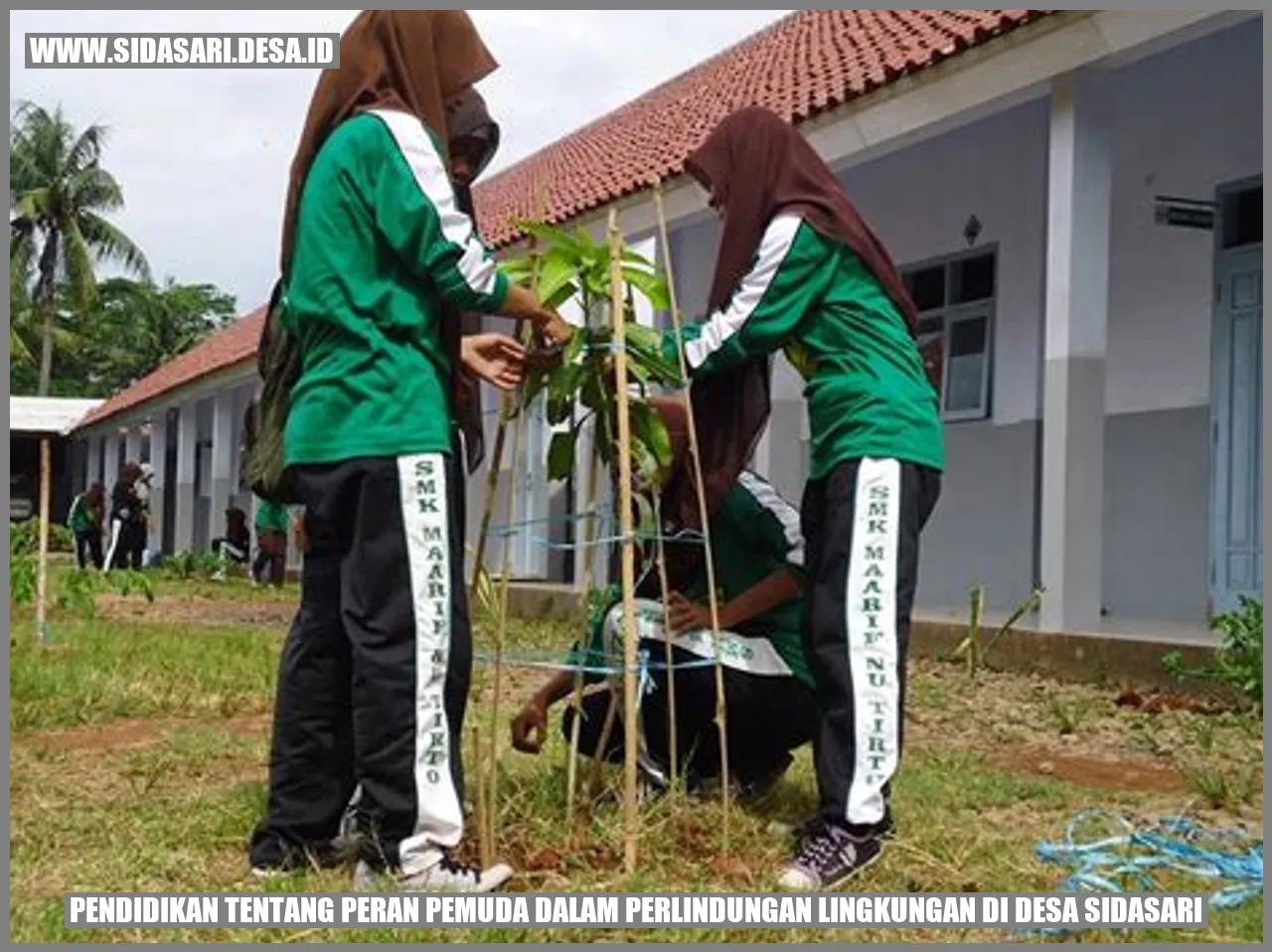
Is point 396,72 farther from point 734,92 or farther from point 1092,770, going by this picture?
point 734,92

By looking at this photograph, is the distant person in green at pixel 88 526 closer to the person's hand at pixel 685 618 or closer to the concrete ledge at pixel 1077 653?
the concrete ledge at pixel 1077 653

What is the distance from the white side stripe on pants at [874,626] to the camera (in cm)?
318

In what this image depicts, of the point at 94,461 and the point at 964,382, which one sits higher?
the point at 964,382

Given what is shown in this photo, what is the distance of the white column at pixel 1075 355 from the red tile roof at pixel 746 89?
65 centimetres

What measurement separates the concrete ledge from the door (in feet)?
4.16

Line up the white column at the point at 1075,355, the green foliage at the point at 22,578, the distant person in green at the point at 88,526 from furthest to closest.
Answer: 1. the distant person in green at the point at 88,526
2. the white column at the point at 1075,355
3. the green foliage at the point at 22,578

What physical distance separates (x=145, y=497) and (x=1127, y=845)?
63.0 feet

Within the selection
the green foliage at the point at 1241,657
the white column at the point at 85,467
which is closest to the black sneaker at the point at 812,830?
the green foliage at the point at 1241,657

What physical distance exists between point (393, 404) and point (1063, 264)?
5526 millimetres

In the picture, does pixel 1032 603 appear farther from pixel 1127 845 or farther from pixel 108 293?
pixel 108 293

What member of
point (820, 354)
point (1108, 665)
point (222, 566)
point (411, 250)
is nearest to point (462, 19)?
point (411, 250)

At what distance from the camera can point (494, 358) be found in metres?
3.31

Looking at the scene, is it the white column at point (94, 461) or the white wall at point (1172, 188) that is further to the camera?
the white column at point (94, 461)

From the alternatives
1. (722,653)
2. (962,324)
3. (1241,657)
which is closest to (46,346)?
(962,324)
